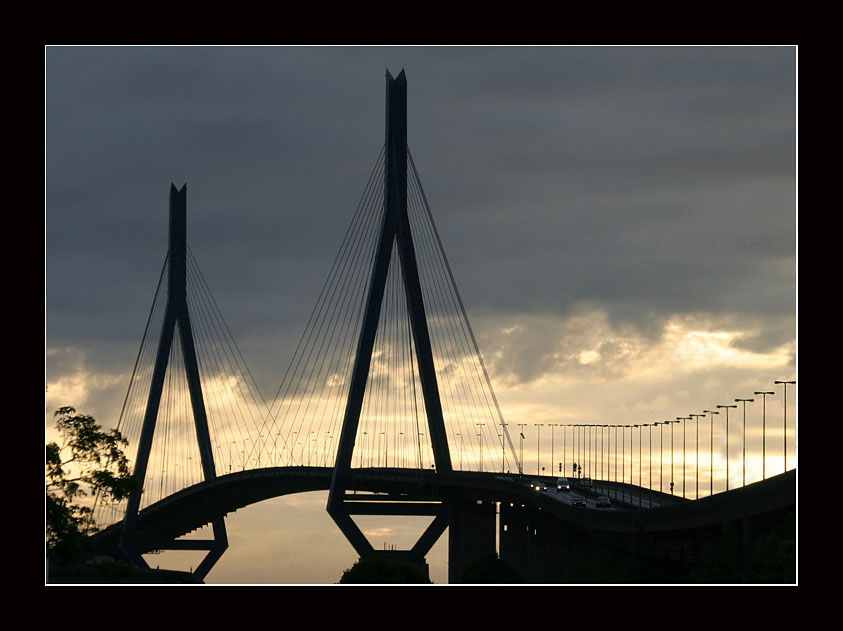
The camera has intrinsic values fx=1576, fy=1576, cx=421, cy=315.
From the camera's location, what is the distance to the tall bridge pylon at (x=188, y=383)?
123 metres

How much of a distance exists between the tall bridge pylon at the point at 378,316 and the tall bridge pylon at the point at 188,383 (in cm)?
2766

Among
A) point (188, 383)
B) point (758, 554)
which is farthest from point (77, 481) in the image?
point (188, 383)

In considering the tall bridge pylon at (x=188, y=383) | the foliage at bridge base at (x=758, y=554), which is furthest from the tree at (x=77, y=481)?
the tall bridge pylon at (x=188, y=383)

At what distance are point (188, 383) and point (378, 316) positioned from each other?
35.0 metres

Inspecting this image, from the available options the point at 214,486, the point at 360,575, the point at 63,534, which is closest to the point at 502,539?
the point at 360,575

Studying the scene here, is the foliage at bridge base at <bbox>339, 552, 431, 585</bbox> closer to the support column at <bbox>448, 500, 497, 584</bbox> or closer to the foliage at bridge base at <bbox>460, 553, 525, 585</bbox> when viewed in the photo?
the foliage at bridge base at <bbox>460, 553, 525, 585</bbox>

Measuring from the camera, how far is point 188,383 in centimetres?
12394

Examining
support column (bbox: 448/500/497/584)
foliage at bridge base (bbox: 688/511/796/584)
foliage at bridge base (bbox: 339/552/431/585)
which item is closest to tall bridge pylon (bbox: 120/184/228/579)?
support column (bbox: 448/500/497/584)

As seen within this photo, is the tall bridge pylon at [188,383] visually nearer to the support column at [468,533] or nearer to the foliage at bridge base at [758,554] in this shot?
the support column at [468,533]

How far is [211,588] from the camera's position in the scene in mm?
38469

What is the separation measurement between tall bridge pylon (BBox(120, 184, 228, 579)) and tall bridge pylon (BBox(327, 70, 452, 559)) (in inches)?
1089

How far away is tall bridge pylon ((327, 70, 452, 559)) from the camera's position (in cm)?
9231
